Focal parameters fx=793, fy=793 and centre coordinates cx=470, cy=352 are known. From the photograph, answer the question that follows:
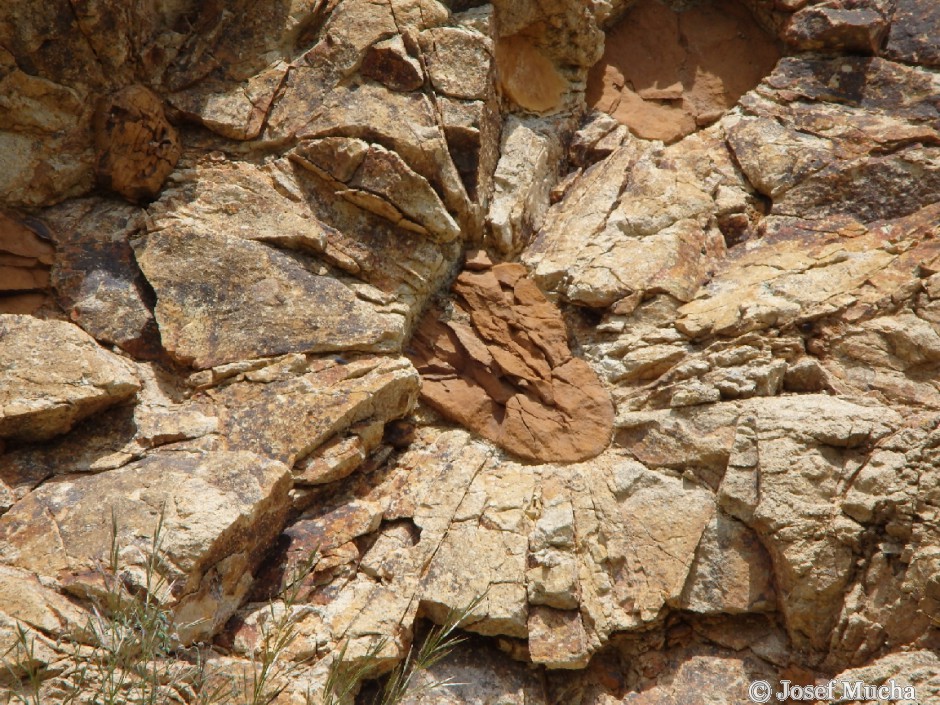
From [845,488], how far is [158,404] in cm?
338

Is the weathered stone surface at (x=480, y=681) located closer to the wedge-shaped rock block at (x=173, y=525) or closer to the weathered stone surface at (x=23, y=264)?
the wedge-shaped rock block at (x=173, y=525)

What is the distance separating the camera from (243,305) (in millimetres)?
4246

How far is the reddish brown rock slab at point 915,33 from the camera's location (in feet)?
16.6

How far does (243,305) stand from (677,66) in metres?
3.60

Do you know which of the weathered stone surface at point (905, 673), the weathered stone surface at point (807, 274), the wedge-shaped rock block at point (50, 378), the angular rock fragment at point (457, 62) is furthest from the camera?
the angular rock fragment at point (457, 62)

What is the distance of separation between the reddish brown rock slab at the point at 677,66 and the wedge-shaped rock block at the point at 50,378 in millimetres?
3717

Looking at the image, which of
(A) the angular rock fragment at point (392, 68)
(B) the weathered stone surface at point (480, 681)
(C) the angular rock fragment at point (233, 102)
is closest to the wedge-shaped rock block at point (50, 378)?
(C) the angular rock fragment at point (233, 102)

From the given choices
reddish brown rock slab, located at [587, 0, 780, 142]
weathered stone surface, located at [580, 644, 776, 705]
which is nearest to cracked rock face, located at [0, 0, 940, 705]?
weathered stone surface, located at [580, 644, 776, 705]

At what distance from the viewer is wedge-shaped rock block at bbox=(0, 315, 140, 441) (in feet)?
11.7

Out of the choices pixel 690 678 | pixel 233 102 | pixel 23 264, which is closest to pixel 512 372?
pixel 690 678

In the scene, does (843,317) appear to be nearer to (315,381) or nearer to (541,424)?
(541,424)

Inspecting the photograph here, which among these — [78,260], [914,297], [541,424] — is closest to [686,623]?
[541,424]

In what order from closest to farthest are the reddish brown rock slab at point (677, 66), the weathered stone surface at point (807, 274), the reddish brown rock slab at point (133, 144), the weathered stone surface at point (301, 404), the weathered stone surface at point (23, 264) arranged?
1. the weathered stone surface at point (301, 404)
2. the weathered stone surface at point (23, 264)
3. the weathered stone surface at point (807, 274)
4. the reddish brown rock slab at point (133, 144)
5. the reddish brown rock slab at point (677, 66)

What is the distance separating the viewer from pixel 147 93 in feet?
14.8
